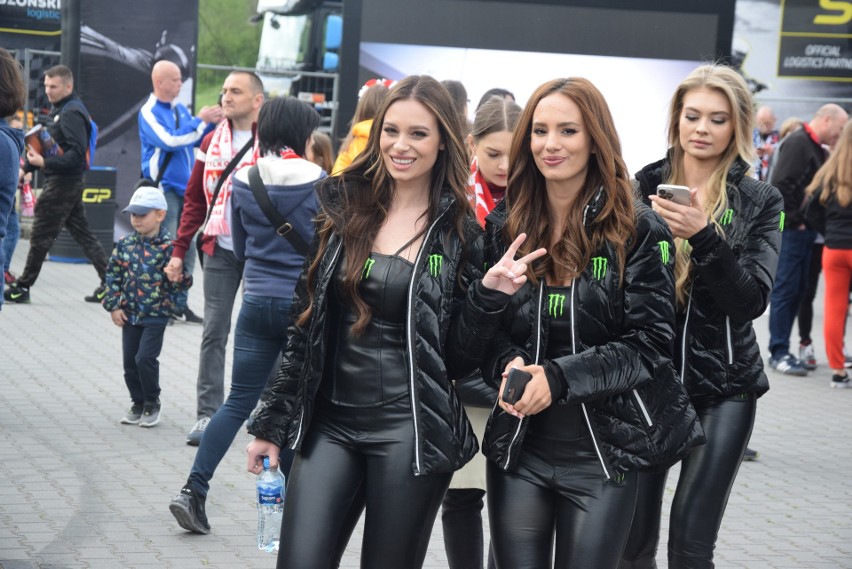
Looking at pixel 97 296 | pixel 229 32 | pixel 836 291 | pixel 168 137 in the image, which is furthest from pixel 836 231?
pixel 229 32

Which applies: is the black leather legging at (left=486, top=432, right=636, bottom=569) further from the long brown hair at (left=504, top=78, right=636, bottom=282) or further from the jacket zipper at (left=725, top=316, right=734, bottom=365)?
the jacket zipper at (left=725, top=316, right=734, bottom=365)

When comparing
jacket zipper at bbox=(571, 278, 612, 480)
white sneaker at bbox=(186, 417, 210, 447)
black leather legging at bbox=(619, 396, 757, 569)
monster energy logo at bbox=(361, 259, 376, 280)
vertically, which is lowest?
white sneaker at bbox=(186, 417, 210, 447)

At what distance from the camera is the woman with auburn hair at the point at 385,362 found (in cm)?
354

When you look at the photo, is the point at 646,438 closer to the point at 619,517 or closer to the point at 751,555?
the point at 619,517

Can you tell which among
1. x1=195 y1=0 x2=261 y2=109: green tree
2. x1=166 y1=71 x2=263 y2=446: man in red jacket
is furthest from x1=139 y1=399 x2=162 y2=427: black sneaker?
x1=195 y1=0 x2=261 y2=109: green tree

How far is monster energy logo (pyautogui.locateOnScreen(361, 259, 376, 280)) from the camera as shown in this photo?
3.64 meters

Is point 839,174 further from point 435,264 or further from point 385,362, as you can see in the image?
point 385,362

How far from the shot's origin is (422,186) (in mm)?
3855

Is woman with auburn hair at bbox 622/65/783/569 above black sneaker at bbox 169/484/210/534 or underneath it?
above

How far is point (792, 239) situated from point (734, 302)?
23.9ft

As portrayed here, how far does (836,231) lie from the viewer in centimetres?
1014

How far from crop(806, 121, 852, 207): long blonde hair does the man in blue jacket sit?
5.30m

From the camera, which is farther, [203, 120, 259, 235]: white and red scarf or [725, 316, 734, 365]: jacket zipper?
[203, 120, 259, 235]: white and red scarf

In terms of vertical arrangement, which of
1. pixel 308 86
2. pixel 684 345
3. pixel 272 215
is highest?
pixel 308 86
